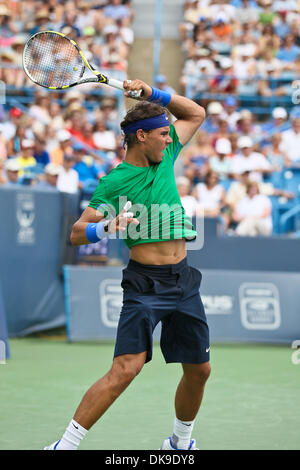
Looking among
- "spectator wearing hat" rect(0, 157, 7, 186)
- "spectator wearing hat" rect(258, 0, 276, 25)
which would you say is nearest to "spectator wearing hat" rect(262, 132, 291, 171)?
"spectator wearing hat" rect(258, 0, 276, 25)

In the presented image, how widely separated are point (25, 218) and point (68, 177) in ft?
6.65

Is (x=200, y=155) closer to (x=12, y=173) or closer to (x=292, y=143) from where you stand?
(x=292, y=143)

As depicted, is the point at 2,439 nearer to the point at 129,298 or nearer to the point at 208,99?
the point at 129,298

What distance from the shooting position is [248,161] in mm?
13539

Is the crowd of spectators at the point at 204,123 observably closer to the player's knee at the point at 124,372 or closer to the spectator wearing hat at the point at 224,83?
the spectator wearing hat at the point at 224,83

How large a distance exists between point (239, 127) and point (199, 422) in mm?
9993

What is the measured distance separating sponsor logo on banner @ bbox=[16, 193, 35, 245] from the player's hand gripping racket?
4288 mm

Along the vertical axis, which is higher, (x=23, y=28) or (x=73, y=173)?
(x=23, y=28)

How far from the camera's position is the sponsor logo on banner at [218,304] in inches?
383

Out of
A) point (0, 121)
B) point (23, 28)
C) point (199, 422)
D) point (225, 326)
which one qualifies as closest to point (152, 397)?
point (199, 422)

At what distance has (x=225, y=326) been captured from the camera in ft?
31.7

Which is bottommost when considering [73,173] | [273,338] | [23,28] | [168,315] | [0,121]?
[273,338]

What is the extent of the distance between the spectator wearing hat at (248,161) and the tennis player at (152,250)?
908 cm

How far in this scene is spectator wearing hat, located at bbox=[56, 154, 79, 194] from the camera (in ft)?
38.4
